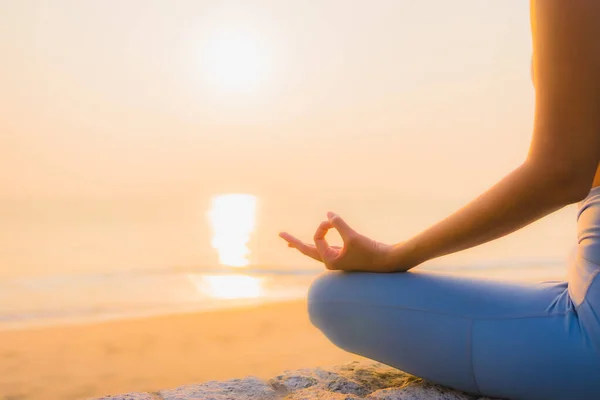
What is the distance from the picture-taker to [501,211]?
1.28 m

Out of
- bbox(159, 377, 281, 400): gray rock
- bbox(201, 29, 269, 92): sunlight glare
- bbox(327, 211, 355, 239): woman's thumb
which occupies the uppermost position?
bbox(201, 29, 269, 92): sunlight glare

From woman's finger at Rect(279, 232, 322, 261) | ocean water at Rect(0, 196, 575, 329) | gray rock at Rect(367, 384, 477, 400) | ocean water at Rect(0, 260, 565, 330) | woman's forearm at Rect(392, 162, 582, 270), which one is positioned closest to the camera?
woman's forearm at Rect(392, 162, 582, 270)

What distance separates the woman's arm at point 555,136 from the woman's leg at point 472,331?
0.16 m

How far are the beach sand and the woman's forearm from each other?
1.34m

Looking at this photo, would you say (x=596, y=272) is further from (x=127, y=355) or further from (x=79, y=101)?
(x=79, y=101)

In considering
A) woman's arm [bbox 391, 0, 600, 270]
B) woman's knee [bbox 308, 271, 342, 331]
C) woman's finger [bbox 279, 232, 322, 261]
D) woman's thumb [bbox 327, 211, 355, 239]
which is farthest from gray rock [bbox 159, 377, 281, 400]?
woman's arm [bbox 391, 0, 600, 270]

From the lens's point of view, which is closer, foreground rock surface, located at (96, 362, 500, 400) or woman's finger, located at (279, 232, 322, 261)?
foreground rock surface, located at (96, 362, 500, 400)

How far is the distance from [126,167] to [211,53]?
704 cm

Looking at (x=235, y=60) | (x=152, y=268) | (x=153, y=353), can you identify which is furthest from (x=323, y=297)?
(x=235, y=60)

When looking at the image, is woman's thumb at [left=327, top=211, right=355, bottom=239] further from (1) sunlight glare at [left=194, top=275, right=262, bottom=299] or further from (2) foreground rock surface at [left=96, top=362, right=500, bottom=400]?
(1) sunlight glare at [left=194, top=275, right=262, bottom=299]

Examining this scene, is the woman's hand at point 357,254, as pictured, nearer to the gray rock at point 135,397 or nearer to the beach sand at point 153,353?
the gray rock at point 135,397

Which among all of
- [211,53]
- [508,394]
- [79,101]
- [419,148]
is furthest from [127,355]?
[79,101]

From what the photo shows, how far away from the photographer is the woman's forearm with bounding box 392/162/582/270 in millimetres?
1210

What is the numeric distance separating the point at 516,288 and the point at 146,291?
153 inches
